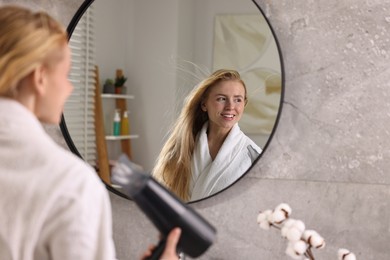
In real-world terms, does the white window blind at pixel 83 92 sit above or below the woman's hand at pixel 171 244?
above

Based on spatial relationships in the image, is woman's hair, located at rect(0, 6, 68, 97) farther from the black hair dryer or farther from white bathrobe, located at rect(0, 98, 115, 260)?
the black hair dryer

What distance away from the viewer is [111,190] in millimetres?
1943

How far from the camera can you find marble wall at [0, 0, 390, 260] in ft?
5.58

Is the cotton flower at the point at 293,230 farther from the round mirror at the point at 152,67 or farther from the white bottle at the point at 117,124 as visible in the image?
the white bottle at the point at 117,124

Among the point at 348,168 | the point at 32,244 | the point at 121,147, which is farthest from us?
the point at 121,147

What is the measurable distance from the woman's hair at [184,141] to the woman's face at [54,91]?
2.61 ft

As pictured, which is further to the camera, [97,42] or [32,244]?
[97,42]

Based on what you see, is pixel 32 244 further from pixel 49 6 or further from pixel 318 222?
pixel 49 6

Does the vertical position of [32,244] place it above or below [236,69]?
below

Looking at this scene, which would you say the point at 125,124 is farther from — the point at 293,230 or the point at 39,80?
the point at 39,80

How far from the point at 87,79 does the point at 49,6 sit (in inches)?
10.6

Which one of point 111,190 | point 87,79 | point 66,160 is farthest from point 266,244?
point 66,160

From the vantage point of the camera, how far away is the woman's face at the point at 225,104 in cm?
178

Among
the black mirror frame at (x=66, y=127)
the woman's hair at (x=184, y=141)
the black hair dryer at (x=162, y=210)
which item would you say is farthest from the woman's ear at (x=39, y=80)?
the black mirror frame at (x=66, y=127)
